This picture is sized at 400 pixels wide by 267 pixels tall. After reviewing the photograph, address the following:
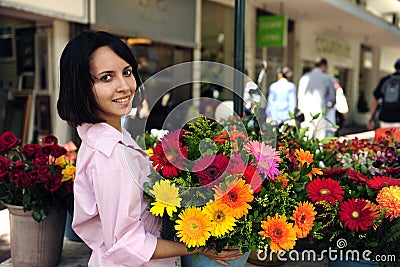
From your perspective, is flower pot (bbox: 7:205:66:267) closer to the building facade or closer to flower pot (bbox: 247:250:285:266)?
the building facade

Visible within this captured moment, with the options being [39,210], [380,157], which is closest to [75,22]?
[39,210]

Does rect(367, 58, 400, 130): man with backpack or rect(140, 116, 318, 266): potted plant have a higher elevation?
rect(367, 58, 400, 130): man with backpack

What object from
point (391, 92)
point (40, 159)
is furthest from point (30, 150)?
point (391, 92)

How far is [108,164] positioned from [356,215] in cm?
103

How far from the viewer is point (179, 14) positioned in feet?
25.1

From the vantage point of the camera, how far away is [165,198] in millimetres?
1309

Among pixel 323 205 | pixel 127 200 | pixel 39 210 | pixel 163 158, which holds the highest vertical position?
pixel 163 158

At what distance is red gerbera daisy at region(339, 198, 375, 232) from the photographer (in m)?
1.69

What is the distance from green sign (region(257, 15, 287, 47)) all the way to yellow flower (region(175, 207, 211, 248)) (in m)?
8.64

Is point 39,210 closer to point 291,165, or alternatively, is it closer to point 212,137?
point 212,137

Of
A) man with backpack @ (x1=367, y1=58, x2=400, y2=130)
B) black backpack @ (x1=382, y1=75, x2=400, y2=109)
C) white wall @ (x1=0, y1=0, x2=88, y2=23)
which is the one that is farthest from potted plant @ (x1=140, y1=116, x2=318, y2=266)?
black backpack @ (x1=382, y1=75, x2=400, y2=109)

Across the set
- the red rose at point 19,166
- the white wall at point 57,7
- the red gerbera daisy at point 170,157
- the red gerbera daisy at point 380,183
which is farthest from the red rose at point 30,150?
the white wall at point 57,7

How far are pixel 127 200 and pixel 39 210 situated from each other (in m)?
1.27

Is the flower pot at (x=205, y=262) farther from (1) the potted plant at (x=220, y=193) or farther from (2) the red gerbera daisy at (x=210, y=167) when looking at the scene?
(2) the red gerbera daisy at (x=210, y=167)
